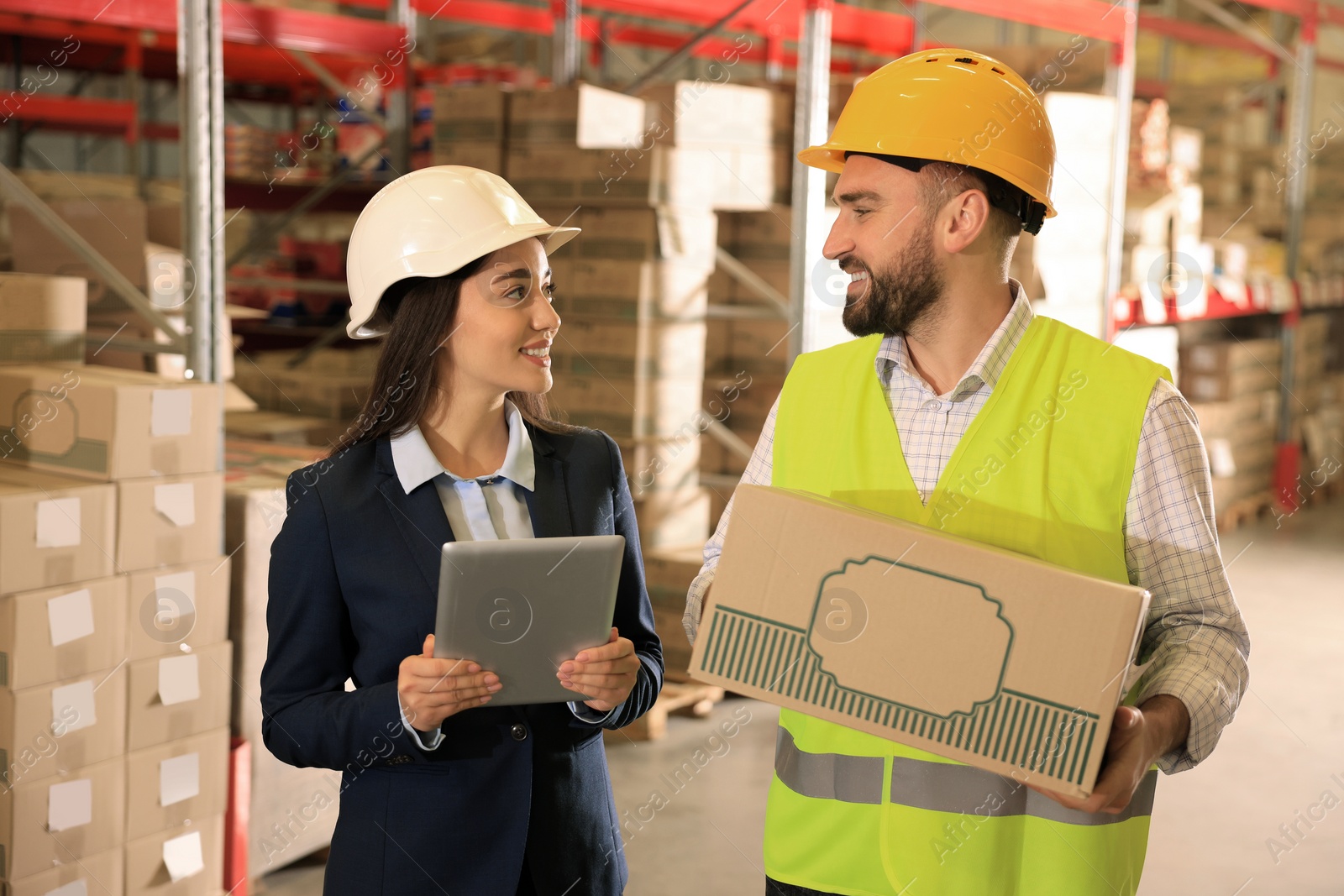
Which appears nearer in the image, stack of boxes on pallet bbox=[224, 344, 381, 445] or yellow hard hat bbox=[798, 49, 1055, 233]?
yellow hard hat bbox=[798, 49, 1055, 233]

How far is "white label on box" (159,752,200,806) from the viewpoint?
131 inches

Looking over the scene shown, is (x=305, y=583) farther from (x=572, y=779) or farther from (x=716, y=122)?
(x=716, y=122)

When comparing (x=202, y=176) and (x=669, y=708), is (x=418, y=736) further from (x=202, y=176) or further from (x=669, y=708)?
(x=669, y=708)

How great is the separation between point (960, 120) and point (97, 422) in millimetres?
2376

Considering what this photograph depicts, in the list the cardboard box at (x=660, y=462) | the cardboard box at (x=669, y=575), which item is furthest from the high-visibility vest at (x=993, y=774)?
the cardboard box at (x=669, y=575)

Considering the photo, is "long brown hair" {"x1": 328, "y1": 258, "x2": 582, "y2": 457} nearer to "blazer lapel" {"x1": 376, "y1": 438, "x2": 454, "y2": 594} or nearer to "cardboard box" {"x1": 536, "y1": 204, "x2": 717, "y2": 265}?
A: "blazer lapel" {"x1": 376, "y1": 438, "x2": 454, "y2": 594}

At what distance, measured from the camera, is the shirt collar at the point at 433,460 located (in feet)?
6.31

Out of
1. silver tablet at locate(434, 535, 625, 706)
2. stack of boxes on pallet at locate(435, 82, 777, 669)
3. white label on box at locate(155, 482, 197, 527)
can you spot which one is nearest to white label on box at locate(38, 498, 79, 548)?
white label on box at locate(155, 482, 197, 527)

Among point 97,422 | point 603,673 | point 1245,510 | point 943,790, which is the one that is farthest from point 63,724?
point 1245,510

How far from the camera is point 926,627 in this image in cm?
148

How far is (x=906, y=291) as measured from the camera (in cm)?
192

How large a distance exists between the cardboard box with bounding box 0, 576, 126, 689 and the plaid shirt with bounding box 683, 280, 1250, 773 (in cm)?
211

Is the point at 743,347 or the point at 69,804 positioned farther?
the point at 743,347

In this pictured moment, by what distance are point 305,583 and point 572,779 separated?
0.53 m
